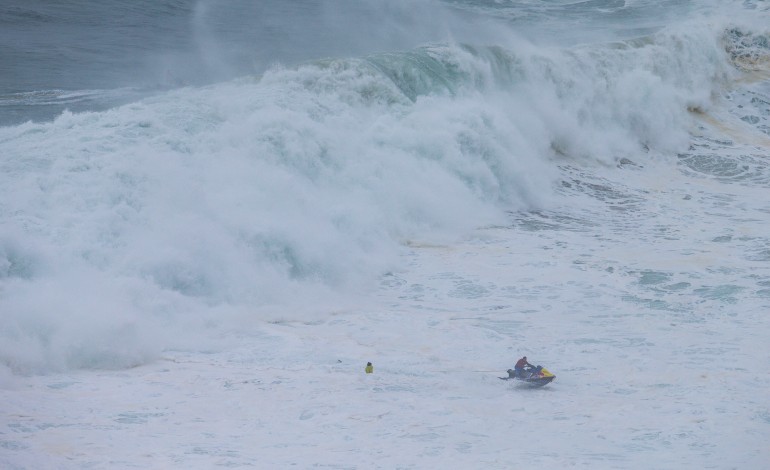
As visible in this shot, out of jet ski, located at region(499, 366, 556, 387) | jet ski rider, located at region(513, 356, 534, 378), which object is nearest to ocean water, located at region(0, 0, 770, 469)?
jet ski, located at region(499, 366, 556, 387)

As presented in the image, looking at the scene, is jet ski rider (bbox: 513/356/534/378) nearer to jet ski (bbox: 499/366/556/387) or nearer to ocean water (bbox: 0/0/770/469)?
jet ski (bbox: 499/366/556/387)

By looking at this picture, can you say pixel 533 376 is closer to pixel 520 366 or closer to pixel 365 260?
pixel 520 366

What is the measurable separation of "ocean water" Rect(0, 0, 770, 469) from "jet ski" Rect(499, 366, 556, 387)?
0.10 metres

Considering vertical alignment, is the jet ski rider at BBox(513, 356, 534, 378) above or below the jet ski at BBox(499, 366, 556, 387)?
above

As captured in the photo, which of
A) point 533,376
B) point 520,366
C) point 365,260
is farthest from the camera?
point 365,260

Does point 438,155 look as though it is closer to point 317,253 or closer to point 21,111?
point 317,253

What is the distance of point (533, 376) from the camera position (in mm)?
9820

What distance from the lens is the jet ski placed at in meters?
9.81

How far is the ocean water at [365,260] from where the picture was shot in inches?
340

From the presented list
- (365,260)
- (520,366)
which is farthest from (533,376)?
(365,260)

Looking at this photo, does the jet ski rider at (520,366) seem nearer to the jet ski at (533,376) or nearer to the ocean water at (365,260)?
the jet ski at (533,376)

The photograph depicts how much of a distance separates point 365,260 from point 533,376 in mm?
4300

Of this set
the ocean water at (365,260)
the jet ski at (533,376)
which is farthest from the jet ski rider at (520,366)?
the ocean water at (365,260)

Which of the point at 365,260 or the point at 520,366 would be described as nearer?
the point at 520,366
